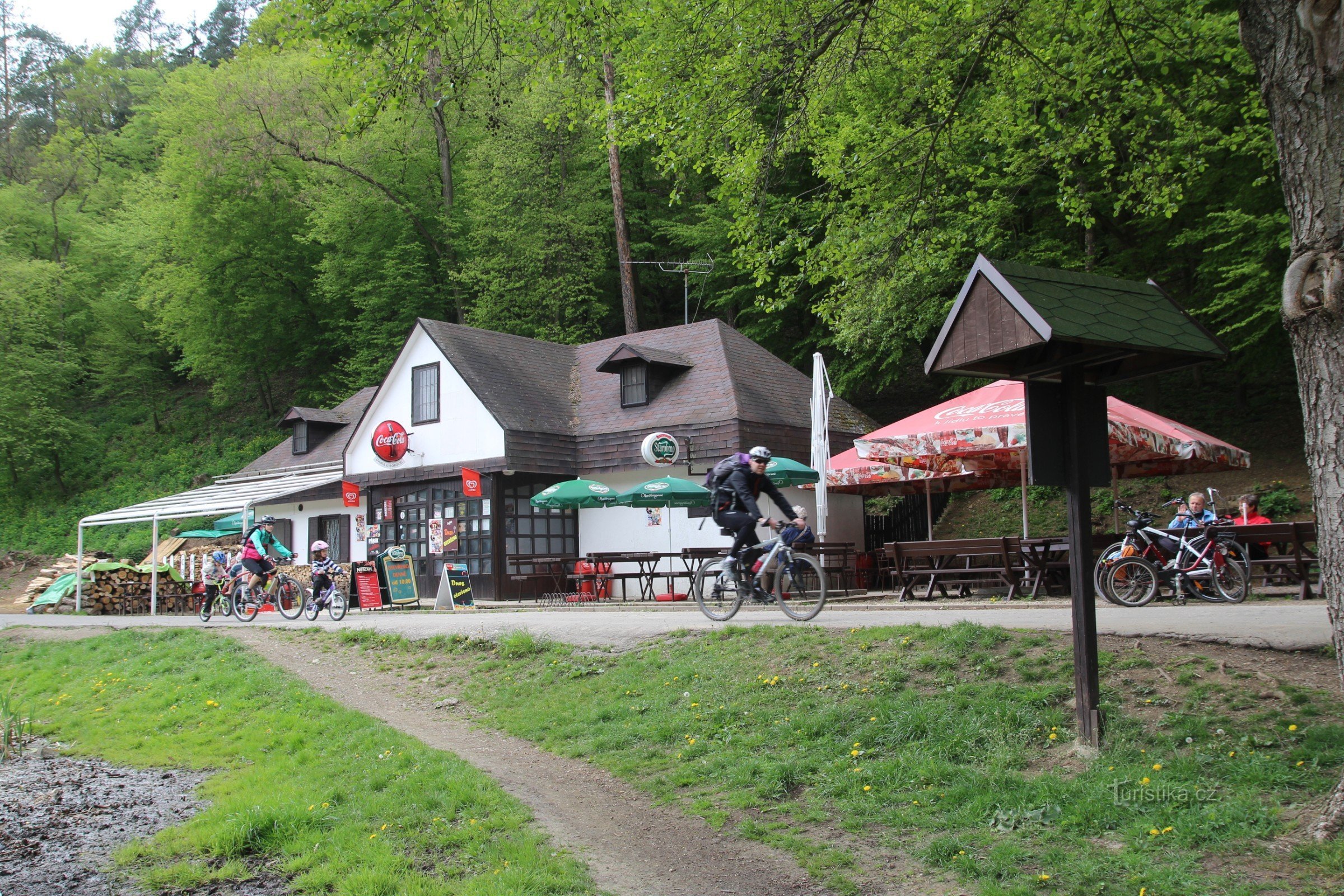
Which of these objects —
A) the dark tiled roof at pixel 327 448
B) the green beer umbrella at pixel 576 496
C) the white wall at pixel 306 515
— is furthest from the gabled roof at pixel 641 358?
the dark tiled roof at pixel 327 448

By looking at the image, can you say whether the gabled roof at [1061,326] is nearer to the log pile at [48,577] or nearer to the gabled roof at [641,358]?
the gabled roof at [641,358]

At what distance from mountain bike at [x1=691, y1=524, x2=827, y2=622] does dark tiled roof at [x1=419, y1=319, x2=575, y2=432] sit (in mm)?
13102

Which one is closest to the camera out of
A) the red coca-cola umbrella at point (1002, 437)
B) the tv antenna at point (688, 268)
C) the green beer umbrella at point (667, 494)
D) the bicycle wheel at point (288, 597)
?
the red coca-cola umbrella at point (1002, 437)

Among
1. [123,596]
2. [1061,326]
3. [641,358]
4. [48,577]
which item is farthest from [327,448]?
[1061,326]

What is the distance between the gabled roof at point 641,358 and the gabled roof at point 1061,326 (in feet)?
61.1

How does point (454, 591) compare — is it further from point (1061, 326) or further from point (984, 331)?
point (1061, 326)

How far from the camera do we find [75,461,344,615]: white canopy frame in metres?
24.6

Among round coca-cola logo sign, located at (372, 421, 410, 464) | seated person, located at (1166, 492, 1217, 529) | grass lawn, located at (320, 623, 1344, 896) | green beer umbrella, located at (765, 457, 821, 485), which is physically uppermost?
round coca-cola logo sign, located at (372, 421, 410, 464)

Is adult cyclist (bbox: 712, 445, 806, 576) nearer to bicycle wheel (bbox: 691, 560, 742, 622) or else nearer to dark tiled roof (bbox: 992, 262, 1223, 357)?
bicycle wheel (bbox: 691, 560, 742, 622)

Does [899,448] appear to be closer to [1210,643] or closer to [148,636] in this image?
[1210,643]

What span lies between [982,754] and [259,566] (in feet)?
53.3

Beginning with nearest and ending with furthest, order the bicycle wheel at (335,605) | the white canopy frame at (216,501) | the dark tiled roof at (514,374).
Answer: the bicycle wheel at (335,605), the white canopy frame at (216,501), the dark tiled roof at (514,374)

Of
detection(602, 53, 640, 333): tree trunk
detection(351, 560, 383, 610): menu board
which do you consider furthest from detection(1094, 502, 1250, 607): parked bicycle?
detection(602, 53, 640, 333): tree trunk

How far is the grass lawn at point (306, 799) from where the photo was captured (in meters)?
5.46
